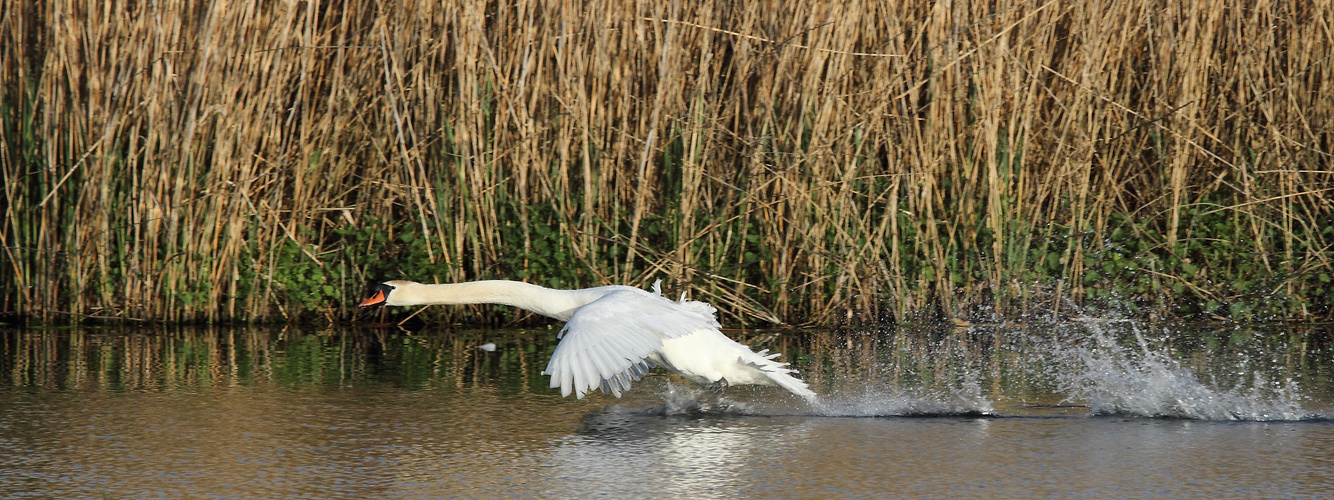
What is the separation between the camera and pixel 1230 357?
22.8ft

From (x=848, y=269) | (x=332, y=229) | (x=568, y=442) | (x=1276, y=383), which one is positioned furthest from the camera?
(x=332, y=229)

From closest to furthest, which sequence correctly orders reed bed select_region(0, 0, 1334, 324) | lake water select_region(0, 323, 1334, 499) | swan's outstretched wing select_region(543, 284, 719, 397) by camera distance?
1. lake water select_region(0, 323, 1334, 499)
2. swan's outstretched wing select_region(543, 284, 719, 397)
3. reed bed select_region(0, 0, 1334, 324)

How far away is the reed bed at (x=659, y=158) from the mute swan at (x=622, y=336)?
6.18 ft

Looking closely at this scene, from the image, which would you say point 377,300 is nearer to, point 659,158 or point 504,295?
point 504,295

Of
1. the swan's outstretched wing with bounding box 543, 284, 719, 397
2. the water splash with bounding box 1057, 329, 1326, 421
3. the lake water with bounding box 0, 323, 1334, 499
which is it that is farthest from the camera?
the water splash with bounding box 1057, 329, 1326, 421

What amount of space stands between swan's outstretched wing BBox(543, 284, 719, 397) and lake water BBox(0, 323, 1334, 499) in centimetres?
26

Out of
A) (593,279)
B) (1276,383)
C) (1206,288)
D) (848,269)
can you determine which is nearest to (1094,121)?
(1206,288)

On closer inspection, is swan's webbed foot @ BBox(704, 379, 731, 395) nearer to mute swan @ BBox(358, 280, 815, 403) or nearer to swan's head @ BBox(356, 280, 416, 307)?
mute swan @ BBox(358, 280, 815, 403)

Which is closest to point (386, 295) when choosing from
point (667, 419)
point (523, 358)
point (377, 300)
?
point (377, 300)

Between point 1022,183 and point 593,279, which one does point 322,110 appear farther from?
point 1022,183

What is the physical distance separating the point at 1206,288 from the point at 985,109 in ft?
5.13

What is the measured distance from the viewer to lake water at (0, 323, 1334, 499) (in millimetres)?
4496

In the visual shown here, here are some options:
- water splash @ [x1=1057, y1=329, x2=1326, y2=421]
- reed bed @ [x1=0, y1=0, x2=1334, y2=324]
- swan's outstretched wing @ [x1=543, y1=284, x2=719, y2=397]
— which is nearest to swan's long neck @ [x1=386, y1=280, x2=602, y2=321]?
swan's outstretched wing @ [x1=543, y1=284, x2=719, y2=397]

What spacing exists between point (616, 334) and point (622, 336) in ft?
0.07
